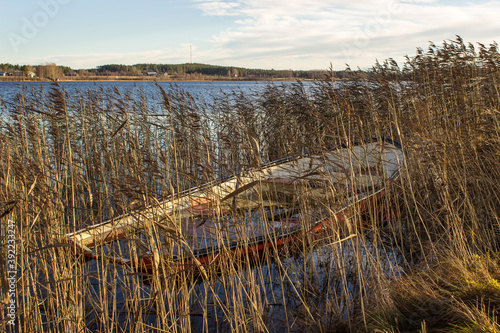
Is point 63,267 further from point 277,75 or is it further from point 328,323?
point 277,75

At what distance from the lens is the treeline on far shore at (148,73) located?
840 centimetres

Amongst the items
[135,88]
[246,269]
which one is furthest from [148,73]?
[246,269]

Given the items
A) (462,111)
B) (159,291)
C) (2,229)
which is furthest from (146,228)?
(462,111)

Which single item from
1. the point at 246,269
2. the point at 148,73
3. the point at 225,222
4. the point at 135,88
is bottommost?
the point at 246,269

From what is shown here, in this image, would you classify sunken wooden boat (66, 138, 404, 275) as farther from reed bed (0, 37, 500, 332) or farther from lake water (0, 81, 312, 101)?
lake water (0, 81, 312, 101)

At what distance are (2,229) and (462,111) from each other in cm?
498

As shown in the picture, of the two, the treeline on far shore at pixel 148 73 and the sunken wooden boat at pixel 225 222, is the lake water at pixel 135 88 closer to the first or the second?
the treeline on far shore at pixel 148 73


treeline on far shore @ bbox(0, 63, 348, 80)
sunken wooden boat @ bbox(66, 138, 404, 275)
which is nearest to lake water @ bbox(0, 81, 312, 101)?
treeline on far shore @ bbox(0, 63, 348, 80)

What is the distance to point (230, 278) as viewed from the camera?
2.85 m

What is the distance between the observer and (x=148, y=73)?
3722cm

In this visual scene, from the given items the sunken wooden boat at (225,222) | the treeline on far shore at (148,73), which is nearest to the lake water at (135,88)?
the treeline on far shore at (148,73)

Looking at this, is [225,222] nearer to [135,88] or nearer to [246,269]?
[246,269]

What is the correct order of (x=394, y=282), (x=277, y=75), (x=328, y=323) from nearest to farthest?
(x=328, y=323)
(x=394, y=282)
(x=277, y=75)

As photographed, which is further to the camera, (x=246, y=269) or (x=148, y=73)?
(x=148, y=73)
